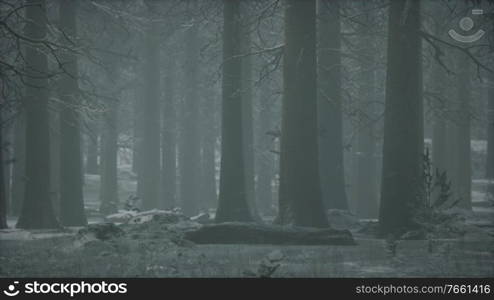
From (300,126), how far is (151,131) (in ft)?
56.3

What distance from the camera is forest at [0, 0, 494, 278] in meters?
12.5

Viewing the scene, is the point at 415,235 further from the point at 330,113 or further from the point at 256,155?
the point at 256,155

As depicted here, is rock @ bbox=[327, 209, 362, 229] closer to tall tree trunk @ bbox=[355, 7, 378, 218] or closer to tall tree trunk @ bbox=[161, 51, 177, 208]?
tall tree trunk @ bbox=[355, 7, 378, 218]

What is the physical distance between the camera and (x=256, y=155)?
122 ft

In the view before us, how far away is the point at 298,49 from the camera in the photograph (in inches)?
678

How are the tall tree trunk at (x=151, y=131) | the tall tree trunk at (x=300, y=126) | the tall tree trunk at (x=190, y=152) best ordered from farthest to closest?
the tall tree trunk at (x=190, y=152) → the tall tree trunk at (x=151, y=131) → the tall tree trunk at (x=300, y=126)

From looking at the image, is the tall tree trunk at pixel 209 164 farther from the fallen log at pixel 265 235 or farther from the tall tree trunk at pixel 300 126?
the fallen log at pixel 265 235

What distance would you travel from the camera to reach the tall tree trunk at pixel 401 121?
16.1 meters

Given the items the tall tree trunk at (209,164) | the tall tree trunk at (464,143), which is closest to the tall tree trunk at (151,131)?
the tall tree trunk at (209,164)

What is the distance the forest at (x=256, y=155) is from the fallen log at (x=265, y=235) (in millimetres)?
30

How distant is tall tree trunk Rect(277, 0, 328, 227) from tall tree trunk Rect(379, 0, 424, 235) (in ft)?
5.49

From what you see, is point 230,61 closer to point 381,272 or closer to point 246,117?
point 246,117

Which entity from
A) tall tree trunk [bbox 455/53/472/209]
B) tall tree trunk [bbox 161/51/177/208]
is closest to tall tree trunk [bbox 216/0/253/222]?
tall tree trunk [bbox 455/53/472/209]

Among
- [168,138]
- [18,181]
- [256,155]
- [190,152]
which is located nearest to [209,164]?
[256,155]
